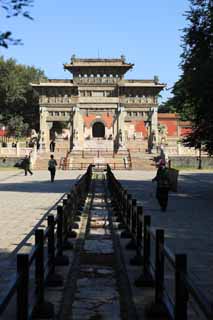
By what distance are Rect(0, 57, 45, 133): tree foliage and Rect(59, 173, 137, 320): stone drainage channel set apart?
60365 mm

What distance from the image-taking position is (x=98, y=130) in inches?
3056

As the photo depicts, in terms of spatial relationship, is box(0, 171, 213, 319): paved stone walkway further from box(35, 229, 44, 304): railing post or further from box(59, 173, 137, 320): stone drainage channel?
box(35, 229, 44, 304): railing post

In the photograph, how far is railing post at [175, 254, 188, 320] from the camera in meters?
3.95

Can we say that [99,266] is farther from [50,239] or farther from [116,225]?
[116,225]

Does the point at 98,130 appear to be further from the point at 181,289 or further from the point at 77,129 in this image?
the point at 181,289

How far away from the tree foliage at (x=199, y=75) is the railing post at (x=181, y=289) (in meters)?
13.9

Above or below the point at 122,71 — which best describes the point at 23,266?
below

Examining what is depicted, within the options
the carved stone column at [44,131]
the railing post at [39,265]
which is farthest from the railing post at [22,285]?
the carved stone column at [44,131]

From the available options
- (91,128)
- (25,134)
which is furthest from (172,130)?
(25,134)

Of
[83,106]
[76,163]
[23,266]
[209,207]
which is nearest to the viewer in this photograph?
[23,266]

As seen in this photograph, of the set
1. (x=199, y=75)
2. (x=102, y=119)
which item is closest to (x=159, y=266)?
(x=199, y=75)

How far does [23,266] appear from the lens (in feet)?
13.5

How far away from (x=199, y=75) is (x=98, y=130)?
6029cm

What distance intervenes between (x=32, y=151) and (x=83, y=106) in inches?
476
